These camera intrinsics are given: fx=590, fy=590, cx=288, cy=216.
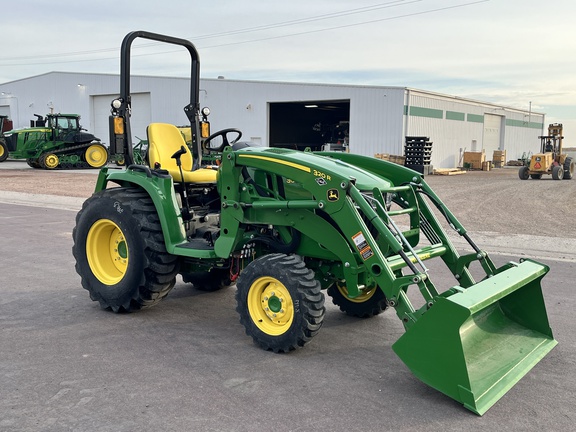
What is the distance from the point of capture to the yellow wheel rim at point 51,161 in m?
27.1

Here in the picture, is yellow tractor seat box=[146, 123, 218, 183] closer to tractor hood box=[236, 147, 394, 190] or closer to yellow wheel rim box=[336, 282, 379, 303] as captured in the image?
tractor hood box=[236, 147, 394, 190]

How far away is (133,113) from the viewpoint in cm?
3481

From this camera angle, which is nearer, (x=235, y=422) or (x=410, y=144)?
(x=235, y=422)

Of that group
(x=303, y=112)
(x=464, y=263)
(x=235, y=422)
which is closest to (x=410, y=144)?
(x=303, y=112)

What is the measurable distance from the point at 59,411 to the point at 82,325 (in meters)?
1.67

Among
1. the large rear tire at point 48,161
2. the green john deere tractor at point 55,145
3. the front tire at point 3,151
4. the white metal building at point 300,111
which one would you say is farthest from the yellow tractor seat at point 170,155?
the front tire at point 3,151

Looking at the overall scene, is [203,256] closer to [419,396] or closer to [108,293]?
[108,293]

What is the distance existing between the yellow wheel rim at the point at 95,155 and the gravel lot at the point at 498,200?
4.06 metres

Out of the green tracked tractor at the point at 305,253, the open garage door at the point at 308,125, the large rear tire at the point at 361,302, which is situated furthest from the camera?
the open garage door at the point at 308,125

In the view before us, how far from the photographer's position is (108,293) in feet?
17.6

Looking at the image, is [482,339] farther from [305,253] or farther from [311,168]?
[311,168]

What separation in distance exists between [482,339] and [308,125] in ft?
122

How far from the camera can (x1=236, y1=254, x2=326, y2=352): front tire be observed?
422cm

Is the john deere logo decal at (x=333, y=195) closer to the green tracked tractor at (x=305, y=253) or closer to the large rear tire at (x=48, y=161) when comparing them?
the green tracked tractor at (x=305, y=253)
